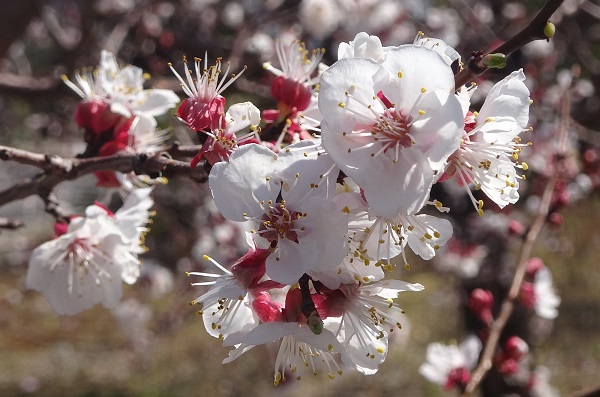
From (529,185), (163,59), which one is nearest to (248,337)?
(163,59)

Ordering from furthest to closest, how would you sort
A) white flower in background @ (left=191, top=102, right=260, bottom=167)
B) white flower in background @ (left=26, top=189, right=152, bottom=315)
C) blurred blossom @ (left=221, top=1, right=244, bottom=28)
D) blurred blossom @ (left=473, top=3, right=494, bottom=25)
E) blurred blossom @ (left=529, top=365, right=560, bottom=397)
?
1. blurred blossom @ (left=221, top=1, right=244, bottom=28)
2. blurred blossom @ (left=473, top=3, right=494, bottom=25)
3. blurred blossom @ (left=529, top=365, right=560, bottom=397)
4. white flower in background @ (left=26, top=189, right=152, bottom=315)
5. white flower in background @ (left=191, top=102, right=260, bottom=167)

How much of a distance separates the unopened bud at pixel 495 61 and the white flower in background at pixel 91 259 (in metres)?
0.69

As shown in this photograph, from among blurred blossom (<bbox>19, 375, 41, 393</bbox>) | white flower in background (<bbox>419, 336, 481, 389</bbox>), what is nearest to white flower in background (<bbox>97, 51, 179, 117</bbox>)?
white flower in background (<bbox>419, 336, 481, 389</bbox>)

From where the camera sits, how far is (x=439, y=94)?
636mm

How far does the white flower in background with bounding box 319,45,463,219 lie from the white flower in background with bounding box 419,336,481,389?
4.30ft

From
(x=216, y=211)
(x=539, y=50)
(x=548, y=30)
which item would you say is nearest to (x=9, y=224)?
(x=548, y=30)

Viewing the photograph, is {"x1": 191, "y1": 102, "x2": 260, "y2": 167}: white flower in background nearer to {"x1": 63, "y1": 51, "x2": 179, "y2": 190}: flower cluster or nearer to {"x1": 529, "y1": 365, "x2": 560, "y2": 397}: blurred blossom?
{"x1": 63, "y1": 51, "x2": 179, "y2": 190}: flower cluster

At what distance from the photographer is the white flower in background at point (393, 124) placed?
2.04 feet

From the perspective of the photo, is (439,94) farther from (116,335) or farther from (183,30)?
(116,335)

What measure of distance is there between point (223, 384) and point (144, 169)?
4551mm

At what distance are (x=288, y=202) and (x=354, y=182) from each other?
0.08m

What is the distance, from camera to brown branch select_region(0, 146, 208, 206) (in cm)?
86

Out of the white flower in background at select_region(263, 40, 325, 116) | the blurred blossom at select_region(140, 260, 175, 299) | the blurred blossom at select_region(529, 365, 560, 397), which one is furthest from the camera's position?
the blurred blossom at select_region(140, 260, 175, 299)

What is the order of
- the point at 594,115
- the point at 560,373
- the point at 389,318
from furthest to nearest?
1. the point at 560,373
2. the point at 594,115
3. the point at 389,318
